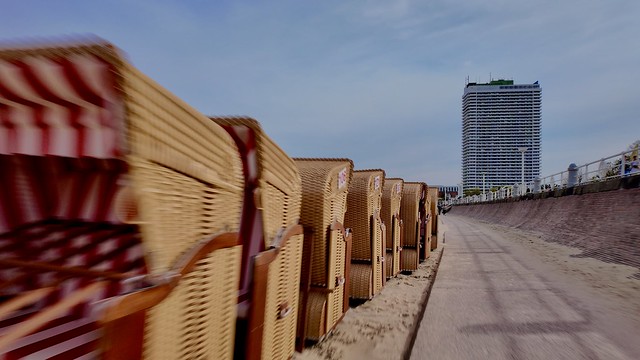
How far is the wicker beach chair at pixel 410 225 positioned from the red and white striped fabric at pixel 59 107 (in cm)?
891

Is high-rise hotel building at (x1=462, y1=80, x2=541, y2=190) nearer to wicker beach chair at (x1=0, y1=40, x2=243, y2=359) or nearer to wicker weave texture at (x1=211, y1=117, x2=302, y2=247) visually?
wicker weave texture at (x1=211, y1=117, x2=302, y2=247)

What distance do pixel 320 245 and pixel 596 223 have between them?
1242 centimetres

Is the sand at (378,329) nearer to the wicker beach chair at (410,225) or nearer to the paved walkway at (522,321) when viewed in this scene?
the paved walkway at (522,321)

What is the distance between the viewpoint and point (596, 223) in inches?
512

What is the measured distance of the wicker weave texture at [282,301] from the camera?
Result: 2883 millimetres

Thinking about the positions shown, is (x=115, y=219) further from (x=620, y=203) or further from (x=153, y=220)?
(x=620, y=203)

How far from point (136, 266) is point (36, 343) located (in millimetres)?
387

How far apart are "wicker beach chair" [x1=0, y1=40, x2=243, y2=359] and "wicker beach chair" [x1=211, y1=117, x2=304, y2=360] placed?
2.01ft

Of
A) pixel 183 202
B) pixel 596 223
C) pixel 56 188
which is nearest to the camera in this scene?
pixel 56 188

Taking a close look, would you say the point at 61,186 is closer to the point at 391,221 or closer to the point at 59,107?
the point at 59,107

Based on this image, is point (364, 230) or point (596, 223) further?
point (596, 223)

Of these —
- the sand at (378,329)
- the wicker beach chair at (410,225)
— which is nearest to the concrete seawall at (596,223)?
the wicker beach chair at (410,225)

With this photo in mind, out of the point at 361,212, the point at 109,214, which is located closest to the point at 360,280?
the point at 361,212

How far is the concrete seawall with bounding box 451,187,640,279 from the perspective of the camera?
1016 centimetres
